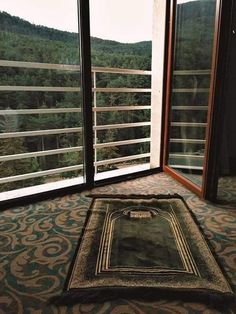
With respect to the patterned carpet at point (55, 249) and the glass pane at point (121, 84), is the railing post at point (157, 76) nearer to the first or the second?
the glass pane at point (121, 84)

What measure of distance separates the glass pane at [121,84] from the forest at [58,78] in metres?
0.01

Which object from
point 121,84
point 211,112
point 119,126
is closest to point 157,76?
point 121,84

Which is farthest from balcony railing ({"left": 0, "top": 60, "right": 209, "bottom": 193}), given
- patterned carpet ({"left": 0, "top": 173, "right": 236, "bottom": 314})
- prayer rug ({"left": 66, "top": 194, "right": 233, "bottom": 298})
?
prayer rug ({"left": 66, "top": 194, "right": 233, "bottom": 298})

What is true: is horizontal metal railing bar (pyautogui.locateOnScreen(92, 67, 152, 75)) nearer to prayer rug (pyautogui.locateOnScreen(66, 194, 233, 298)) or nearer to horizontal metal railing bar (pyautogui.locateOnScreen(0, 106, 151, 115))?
horizontal metal railing bar (pyautogui.locateOnScreen(0, 106, 151, 115))

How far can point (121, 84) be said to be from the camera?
10.0 feet

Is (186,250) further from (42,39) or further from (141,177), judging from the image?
(42,39)

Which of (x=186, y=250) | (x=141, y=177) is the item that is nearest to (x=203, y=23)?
(x=141, y=177)

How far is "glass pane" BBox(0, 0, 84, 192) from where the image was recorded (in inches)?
86.4

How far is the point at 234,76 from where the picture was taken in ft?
9.75

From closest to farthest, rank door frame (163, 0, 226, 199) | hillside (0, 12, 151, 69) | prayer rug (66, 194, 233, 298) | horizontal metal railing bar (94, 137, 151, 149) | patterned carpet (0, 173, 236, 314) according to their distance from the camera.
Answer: patterned carpet (0, 173, 236, 314)
prayer rug (66, 194, 233, 298)
door frame (163, 0, 226, 199)
hillside (0, 12, 151, 69)
horizontal metal railing bar (94, 137, 151, 149)

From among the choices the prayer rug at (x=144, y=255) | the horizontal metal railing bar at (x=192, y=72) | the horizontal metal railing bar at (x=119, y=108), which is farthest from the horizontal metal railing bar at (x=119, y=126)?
the prayer rug at (x=144, y=255)

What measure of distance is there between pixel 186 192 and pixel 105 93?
1.44 meters

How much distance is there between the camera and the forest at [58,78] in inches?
87.7

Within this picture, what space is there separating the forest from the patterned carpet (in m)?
0.57
